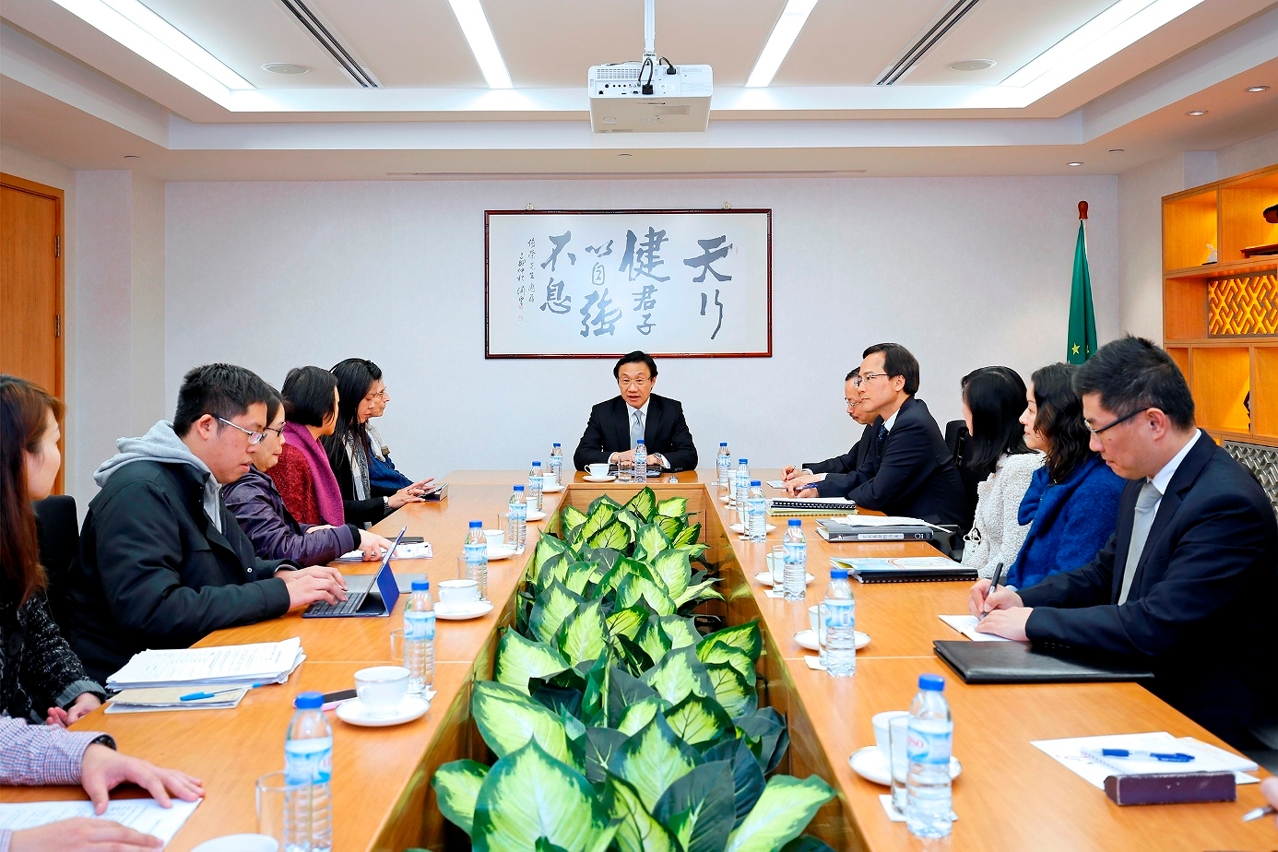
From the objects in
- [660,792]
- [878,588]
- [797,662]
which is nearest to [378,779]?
[660,792]

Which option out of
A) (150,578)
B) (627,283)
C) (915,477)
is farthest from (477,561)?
(627,283)

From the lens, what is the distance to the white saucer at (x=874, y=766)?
4.47 feet

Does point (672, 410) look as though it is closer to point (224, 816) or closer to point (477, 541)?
point (477, 541)

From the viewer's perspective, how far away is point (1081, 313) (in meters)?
6.62

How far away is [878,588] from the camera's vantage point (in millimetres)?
2637

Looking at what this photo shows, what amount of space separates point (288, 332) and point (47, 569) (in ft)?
16.0

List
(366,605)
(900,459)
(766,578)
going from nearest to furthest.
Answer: (366,605) → (766,578) → (900,459)

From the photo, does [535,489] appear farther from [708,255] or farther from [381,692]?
[708,255]

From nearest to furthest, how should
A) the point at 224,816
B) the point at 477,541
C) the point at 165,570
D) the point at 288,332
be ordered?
the point at 224,816
the point at 165,570
the point at 477,541
the point at 288,332

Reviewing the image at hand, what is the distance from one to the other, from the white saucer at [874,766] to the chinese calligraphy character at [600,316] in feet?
18.3

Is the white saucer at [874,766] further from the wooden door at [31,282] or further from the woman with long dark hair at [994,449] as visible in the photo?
the wooden door at [31,282]

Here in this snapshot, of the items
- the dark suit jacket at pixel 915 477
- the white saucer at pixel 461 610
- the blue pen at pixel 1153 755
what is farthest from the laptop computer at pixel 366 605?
the dark suit jacket at pixel 915 477

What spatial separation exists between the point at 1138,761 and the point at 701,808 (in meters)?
0.64

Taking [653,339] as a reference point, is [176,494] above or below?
below
